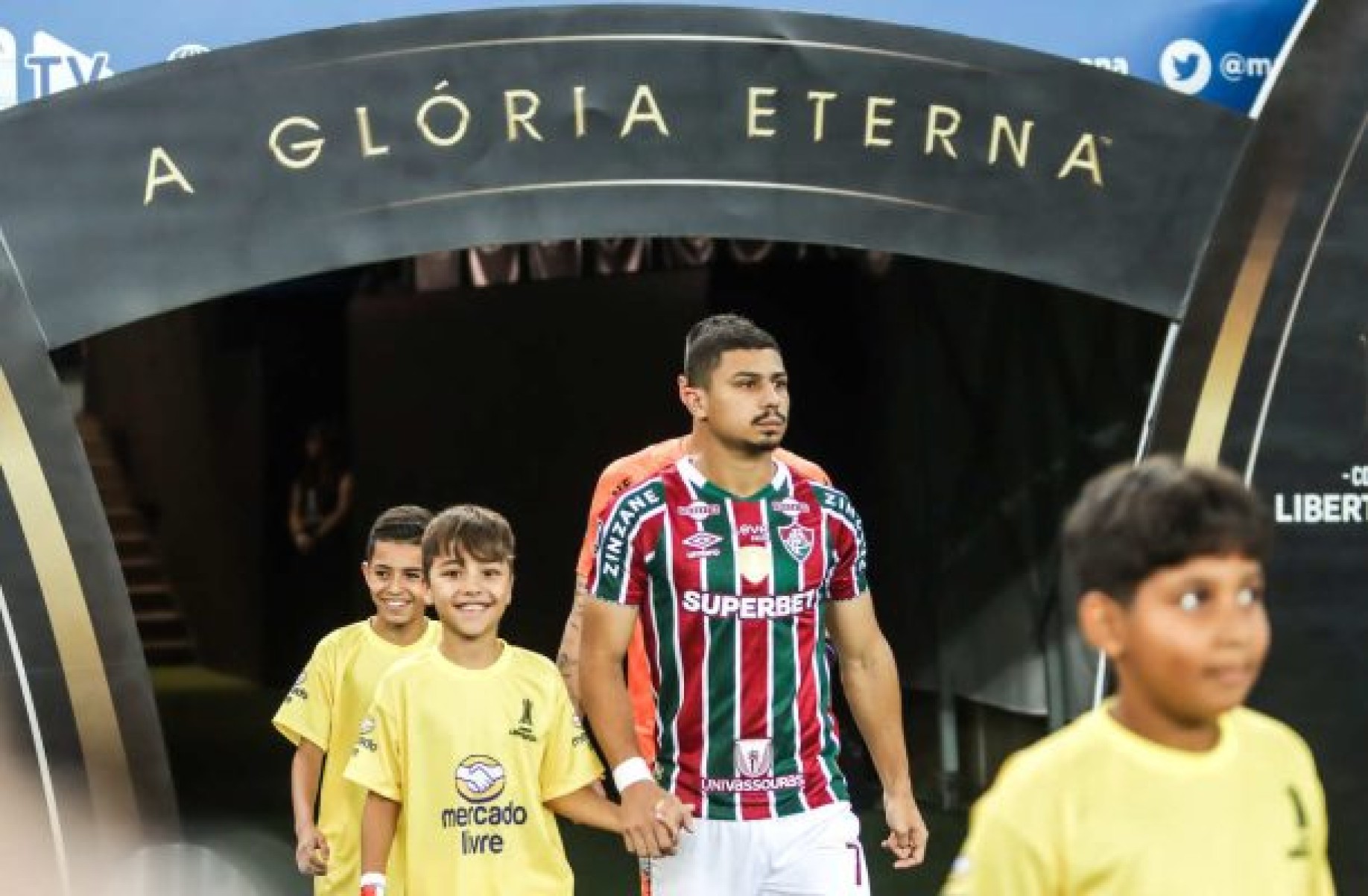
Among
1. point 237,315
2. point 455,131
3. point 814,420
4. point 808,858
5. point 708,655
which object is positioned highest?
point 237,315

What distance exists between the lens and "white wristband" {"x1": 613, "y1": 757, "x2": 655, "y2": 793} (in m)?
4.98

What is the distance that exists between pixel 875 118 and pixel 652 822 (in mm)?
2424

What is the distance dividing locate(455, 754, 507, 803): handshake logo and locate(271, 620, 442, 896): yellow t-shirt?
97cm

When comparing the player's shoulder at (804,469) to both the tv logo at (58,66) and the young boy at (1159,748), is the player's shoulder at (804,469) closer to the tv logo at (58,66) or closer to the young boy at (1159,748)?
the tv logo at (58,66)

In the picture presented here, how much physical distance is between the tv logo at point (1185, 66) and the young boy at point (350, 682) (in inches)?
94.7

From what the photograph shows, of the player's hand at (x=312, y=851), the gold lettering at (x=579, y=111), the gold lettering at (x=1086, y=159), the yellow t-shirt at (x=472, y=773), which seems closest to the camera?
the yellow t-shirt at (x=472, y=773)

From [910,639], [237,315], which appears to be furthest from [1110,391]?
[237,315]

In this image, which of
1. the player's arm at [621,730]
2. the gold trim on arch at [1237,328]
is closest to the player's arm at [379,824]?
the player's arm at [621,730]

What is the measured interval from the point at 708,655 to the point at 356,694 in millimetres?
1278

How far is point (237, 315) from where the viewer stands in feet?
54.9

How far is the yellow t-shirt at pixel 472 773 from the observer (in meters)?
5.02

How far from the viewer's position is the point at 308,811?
5793 mm

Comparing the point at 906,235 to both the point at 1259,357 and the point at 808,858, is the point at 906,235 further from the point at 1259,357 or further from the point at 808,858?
the point at 808,858

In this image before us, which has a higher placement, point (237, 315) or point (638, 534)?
point (237, 315)
